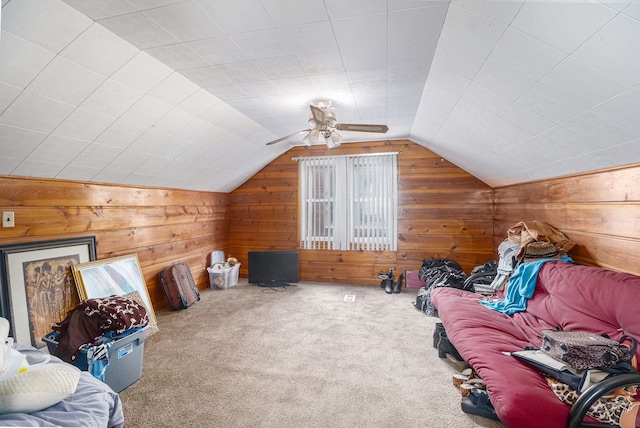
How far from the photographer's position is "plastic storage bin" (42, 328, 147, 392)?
6.71ft

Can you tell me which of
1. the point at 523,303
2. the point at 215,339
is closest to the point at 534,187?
the point at 523,303

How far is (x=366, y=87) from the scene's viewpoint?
2691 mm

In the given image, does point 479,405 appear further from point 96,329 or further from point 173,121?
point 173,121

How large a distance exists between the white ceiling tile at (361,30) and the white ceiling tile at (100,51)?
1.28 m

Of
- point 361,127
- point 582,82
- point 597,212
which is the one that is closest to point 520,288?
point 597,212

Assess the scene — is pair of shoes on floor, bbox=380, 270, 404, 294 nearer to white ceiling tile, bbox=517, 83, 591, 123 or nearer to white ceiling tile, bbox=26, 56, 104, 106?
white ceiling tile, bbox=517, 83, 591, 123

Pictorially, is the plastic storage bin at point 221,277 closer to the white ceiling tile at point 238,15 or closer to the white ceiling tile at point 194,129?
the white ceiling tile at point 194,129

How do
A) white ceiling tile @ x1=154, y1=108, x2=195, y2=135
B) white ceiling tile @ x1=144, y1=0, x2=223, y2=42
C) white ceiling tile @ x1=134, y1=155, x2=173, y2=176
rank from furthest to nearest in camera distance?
white ceiling tile @ x1=134, y1=155, x2=173, y2=176 < white ceiling tile @ x1=154, y1=108, x2=195, y2=135 < white ceiling tile @ x1=144, y1=0, x2=223, y2=42

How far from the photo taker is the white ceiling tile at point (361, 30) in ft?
5.64

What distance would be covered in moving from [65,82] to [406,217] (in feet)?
13.7

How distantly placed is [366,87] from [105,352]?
2.78m

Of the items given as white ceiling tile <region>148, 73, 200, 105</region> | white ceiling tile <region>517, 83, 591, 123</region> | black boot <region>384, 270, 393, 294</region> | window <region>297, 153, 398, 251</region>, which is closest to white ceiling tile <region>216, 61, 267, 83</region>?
white ceiling tile <region>148, 73, 200, 105</region>

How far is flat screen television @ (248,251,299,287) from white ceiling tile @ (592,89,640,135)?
3.88 metres

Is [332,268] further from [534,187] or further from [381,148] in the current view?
[534,187]
